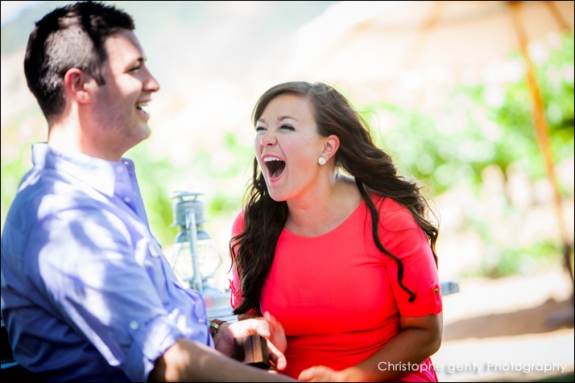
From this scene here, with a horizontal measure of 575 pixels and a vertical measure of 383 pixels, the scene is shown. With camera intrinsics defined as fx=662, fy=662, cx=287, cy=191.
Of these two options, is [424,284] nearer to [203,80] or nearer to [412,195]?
[412,195]

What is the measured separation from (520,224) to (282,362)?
5646 mm

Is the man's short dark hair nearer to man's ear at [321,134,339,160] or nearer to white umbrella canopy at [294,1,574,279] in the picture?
man's ear at [321,134,339,160]

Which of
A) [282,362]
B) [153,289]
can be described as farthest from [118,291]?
[282,362]

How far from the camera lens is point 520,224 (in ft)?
23.8

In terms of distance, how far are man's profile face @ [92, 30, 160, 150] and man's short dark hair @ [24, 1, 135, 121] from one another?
0.08ft

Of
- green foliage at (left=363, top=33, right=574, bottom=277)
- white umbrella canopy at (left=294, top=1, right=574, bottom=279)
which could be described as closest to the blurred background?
green foliage at (left=363, top=33, right=574, bottom=277)

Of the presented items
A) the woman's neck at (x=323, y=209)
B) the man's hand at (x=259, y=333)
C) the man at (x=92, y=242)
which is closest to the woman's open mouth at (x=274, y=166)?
the woman's neck at (x=323, y=209)

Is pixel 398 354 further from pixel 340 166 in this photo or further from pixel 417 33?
pixel 417 33

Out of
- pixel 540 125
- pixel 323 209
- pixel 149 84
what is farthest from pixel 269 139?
pixel 540 125

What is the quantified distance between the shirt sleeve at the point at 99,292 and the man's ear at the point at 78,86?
0.34 metres

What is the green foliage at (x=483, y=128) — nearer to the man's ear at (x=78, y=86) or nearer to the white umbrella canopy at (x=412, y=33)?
the white umbrella canopy at (x=412, y=33)

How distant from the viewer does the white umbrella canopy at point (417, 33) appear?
5523 millimetres

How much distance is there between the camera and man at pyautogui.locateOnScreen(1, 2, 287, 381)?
1.51 meters

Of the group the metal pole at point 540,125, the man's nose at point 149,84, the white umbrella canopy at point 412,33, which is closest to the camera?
the man's nose at point 149,84
